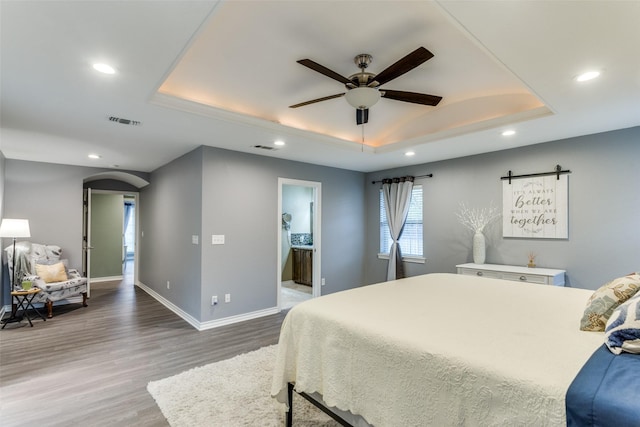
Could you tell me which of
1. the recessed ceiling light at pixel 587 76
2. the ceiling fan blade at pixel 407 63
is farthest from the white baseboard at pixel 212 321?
the recessed ceiling light at pixel 587 76

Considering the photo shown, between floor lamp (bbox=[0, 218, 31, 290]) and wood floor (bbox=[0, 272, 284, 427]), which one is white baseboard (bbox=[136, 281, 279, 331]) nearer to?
wood floor (bbox=[0, 272, 284, 427])

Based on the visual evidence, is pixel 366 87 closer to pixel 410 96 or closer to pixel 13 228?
pixel 410 96

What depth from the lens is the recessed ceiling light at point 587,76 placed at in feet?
7.02

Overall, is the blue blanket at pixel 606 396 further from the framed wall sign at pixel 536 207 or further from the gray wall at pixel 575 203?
the framed wall sign at pixel 536 207

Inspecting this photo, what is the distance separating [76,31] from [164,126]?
163cm

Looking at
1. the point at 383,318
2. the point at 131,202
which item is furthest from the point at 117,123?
the point at 131,202

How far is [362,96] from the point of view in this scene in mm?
2492

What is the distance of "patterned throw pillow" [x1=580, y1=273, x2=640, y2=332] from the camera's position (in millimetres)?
1533

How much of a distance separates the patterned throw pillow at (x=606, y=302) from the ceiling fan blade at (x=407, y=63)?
162cm

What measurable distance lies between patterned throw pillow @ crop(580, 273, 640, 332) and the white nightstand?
2053 mm

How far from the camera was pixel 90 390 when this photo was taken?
2576 mm

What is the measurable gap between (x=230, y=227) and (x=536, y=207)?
3.96 m

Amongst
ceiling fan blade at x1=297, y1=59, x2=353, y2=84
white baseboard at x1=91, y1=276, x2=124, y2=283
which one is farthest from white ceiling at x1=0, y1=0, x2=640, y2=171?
white baseboard at x1=91, y1=276, x2=124, y2=283

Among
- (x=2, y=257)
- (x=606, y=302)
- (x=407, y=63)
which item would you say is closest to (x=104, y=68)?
(x=407, y=63)
